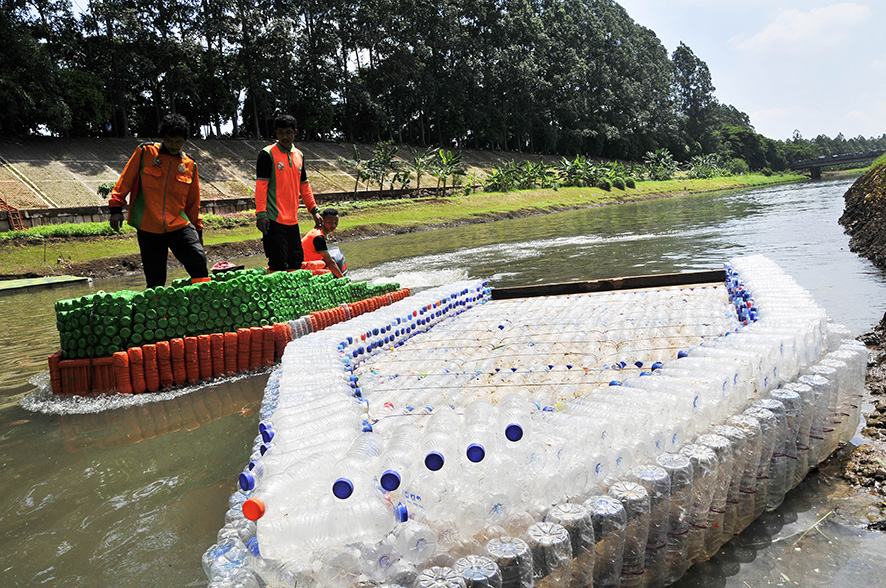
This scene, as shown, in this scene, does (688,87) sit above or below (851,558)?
above

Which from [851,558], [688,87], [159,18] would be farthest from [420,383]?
[688,87]

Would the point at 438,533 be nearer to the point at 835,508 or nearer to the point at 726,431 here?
the point at 726,431

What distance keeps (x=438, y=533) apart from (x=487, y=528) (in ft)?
0.61

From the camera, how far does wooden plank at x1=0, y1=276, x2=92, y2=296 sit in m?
14.7

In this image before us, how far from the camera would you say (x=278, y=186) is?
6.84 meters

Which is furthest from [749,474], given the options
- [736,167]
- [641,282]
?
[736,167]

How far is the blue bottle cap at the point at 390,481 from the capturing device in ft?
6.84

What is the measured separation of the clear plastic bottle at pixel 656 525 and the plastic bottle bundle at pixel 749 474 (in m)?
0.58

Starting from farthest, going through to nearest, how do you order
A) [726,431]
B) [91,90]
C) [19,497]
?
[91,90], [19,497], [726,431]

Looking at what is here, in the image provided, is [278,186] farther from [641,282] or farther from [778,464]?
[778,464]

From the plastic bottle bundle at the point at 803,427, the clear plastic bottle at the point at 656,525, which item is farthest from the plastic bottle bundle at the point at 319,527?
the plastic bottle bundle at the point at 803,427

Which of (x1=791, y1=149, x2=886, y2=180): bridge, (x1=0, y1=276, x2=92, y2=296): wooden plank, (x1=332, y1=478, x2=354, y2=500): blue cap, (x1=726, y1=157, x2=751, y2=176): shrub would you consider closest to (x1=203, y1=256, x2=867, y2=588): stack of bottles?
(x1=332, y1=478, x2=354, y2=500): blue cap

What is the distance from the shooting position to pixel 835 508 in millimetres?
2934

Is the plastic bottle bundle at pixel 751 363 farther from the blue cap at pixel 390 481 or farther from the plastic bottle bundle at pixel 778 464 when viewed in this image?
the blue cap at pixel 390 481
